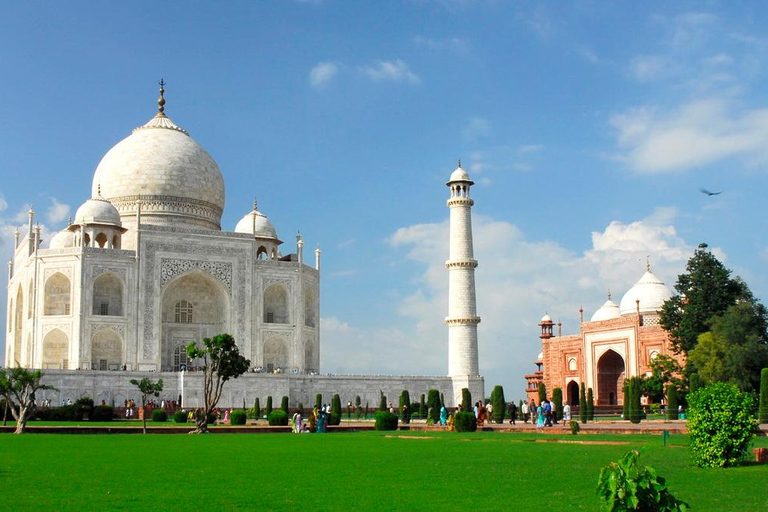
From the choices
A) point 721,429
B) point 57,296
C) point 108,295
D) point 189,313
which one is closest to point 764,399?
point 721,429

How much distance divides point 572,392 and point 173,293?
19384 millimetres

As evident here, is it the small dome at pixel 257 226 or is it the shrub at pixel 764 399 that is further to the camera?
the small dome at pixel 257 226

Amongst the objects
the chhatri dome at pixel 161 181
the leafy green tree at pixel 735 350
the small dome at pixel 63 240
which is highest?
the chhatri dome at pixel 161 181

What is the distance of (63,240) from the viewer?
128ft

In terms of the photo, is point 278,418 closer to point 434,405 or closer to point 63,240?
point 434,405

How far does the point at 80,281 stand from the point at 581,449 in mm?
25995

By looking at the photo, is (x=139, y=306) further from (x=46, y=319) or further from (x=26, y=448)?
(x=26, y=448)

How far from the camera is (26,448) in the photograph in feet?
47.6

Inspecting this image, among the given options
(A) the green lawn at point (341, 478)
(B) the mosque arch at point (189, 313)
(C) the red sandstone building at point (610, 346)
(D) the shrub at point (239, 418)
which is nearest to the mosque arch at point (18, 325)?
(B) the mosque arch at point (189, 313)

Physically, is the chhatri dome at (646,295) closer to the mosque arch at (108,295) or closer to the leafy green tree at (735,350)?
the leafy green tree at (735,350)

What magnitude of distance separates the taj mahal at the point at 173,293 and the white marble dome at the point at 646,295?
425 inches

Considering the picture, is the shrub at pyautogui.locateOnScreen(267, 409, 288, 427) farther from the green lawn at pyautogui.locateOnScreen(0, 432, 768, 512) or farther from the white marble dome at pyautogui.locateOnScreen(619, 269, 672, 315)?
the white marble dome at pyautogui.locateOnScreen(619, 269, 672, 315)

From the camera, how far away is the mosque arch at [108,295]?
37344 millimetres

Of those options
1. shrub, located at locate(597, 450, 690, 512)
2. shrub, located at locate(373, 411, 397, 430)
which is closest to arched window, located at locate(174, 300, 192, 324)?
shrub, located at locate(373, 411, 397, 430)
